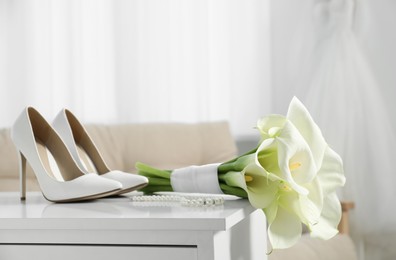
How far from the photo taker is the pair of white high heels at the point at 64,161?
49.4 inches

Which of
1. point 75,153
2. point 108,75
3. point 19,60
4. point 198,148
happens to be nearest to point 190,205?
point 75,153

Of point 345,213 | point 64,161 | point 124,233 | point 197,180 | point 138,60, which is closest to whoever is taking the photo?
point 124,233

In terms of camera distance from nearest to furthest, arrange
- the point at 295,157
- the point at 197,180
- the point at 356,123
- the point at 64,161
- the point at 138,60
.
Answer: the point at 295,157
the point at 197,180
the point at 64,161
the point at 356,123
the point at 138,60

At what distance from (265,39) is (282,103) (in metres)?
0.28

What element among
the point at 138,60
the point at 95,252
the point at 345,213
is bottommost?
the point at 345,213

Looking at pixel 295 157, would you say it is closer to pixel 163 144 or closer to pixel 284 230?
pixel 284 230

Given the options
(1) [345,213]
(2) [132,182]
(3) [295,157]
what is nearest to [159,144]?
(1) [345,213]

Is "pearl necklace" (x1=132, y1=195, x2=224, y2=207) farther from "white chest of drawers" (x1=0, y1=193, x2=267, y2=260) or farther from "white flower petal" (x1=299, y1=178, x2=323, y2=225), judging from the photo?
"white flower petal" (x1=299, y1=178, x2=323, y2=225)

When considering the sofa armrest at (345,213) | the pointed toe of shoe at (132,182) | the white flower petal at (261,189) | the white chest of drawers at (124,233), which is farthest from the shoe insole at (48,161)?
the sofa armrest at (345,213)

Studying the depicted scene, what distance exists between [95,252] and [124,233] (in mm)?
54

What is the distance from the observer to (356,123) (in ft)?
9.17

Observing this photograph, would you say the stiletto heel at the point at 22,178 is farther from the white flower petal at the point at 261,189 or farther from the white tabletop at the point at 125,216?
the white flower petal at the point at 261,189

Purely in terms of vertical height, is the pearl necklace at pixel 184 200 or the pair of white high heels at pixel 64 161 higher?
the pair of white high heels at pixel 64 161

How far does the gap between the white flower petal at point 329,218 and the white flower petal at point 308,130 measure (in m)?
0.07
